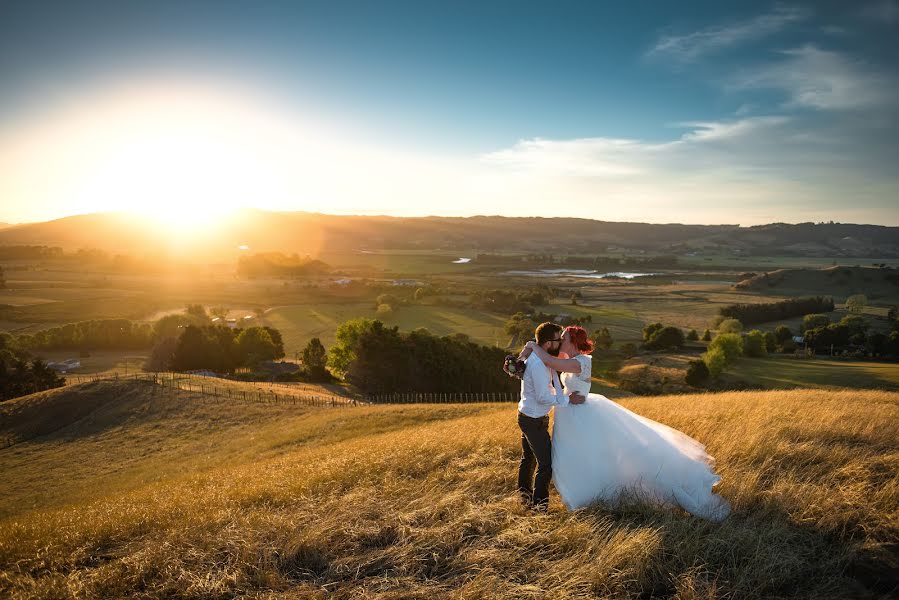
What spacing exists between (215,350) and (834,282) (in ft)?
513

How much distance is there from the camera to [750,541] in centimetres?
621

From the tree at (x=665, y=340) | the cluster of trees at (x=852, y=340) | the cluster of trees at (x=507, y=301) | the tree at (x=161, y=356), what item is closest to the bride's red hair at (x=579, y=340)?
the tree at (x=161, y=356)

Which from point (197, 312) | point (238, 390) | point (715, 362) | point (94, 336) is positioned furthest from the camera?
point (197, 312)

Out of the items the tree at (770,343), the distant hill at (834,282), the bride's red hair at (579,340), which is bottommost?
the tree at (770,343)

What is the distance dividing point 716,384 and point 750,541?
5944 centimetres

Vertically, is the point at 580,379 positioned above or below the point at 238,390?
above

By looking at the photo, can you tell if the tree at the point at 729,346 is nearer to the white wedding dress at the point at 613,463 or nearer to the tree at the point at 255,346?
the tree at the point at 255,346

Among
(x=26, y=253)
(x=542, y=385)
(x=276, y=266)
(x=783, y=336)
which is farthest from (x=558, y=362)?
(x=276, y=266)

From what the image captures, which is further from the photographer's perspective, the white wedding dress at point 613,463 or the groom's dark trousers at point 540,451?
the groom's dark trousers at point 540,451

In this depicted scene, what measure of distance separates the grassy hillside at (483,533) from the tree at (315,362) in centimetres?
4654

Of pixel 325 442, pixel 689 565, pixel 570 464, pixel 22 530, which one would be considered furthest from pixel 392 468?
pixel 325 442

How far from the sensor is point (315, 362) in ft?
202

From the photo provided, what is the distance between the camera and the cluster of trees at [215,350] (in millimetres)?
60188

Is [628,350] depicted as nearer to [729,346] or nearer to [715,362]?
[729,346]
